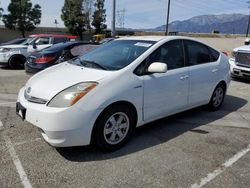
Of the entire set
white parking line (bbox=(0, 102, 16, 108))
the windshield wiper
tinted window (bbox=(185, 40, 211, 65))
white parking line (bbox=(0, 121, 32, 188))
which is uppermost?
tinted window (bbox=(185, 40, 211, 65))

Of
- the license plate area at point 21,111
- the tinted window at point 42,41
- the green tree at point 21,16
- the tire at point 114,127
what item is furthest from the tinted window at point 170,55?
the green tree at point 21,16

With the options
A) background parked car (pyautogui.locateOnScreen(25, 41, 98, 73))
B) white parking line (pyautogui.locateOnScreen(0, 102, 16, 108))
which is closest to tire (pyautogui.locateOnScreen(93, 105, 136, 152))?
white parking line (pyautogui.locateOnScreen(0, 102, 16, 108))

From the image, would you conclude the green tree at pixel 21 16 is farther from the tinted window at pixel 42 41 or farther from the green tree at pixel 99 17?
the tinted window at pixel 42 41

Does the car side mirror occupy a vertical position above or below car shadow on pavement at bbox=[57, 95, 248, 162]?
above

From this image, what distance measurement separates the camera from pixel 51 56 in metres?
8.88

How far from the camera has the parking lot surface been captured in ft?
10.5

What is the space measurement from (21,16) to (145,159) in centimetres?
3998

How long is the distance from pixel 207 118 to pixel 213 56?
1.26 m

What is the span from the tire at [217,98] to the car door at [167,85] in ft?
3.71

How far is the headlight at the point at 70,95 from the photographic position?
11.3ft

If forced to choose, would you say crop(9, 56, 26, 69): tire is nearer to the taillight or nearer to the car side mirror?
the taillight

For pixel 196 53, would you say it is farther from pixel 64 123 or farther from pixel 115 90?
pixel 64 123

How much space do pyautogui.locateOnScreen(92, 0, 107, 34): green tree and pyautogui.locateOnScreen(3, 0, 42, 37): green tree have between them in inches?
366

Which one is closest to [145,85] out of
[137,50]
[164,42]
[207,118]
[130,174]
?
[137,50]
